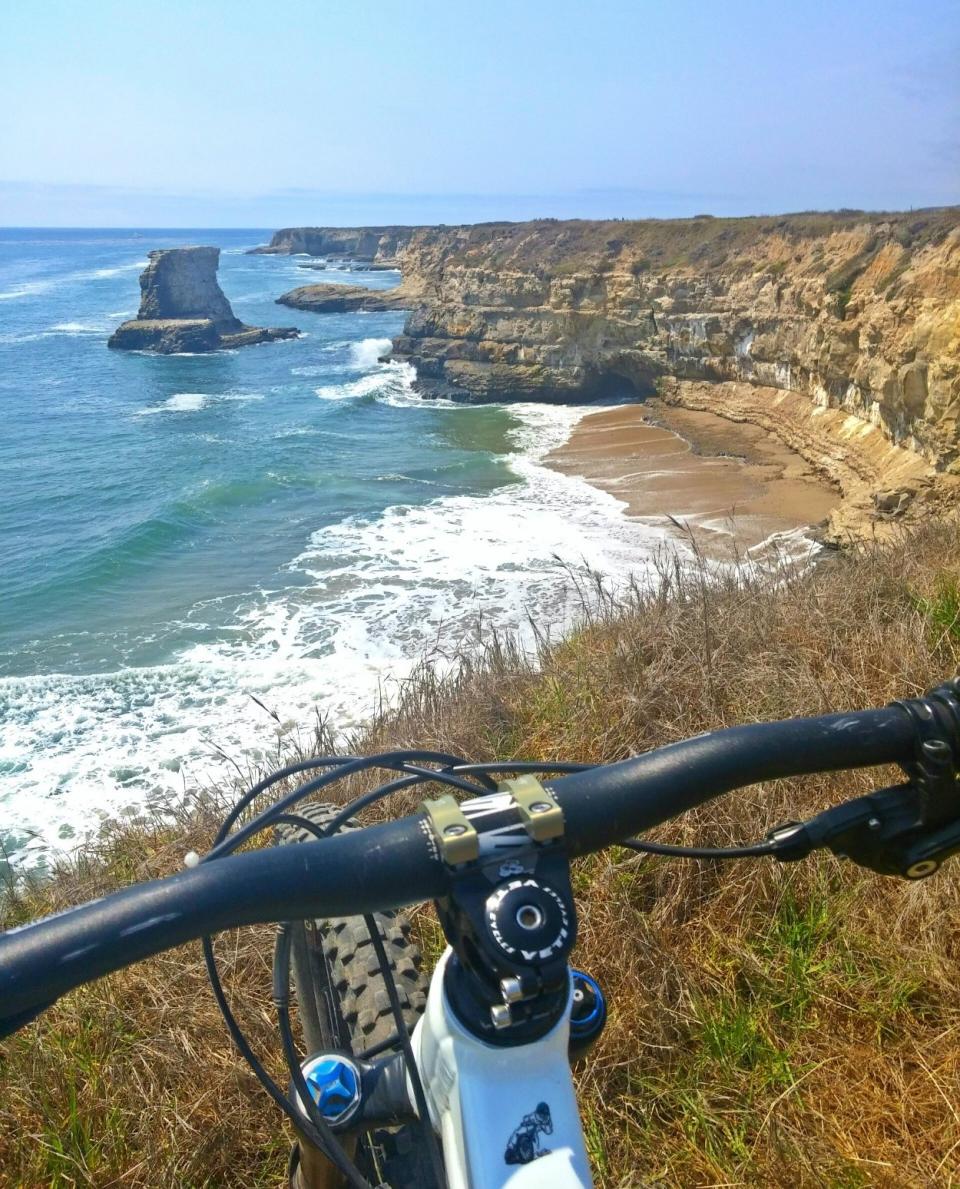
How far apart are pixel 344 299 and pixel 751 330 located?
5099 cm

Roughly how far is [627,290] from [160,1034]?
3435cm

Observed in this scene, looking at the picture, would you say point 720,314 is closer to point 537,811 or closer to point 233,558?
point 233,558

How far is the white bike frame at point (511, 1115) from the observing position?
36.2 inches

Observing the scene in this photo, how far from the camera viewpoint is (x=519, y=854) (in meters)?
0.98

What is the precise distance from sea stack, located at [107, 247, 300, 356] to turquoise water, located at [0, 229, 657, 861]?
1263 centimetres

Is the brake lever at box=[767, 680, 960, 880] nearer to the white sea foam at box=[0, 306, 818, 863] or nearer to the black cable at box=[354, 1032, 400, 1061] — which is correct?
the black cable at box=[354, 1032, 400, 1061]

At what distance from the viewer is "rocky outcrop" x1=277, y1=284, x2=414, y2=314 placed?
7269 centimetres

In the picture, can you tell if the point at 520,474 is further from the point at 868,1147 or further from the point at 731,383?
the point at 868,1147

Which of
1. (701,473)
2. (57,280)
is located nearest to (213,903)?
(701,473)

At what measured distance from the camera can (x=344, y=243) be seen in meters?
134

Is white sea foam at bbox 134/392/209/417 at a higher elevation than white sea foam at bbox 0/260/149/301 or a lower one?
lower

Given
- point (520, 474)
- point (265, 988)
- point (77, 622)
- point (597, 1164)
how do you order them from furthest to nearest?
point (520, 474), point (77, 622), point (265, 988), point (597, 1164)

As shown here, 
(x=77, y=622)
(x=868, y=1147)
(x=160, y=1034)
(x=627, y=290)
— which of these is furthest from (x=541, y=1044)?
(x=627, y=290)

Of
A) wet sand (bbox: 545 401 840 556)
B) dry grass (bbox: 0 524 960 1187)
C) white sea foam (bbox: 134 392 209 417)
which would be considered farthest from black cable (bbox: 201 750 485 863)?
white sea foam (bbox: 134 392 209 417)
